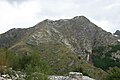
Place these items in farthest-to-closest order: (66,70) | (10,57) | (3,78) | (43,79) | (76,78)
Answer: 1. (66,70)
2. (10,57)
3. (76,78)
4. (3,78)
5. (43,79)

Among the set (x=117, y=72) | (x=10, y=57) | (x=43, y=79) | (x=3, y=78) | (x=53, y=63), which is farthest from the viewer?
(x=53, y=63)

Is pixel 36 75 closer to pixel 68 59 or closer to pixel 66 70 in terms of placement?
pixel 66 70

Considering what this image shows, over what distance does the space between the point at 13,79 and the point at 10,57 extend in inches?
1646

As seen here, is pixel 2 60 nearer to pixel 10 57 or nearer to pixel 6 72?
pixel 6 72

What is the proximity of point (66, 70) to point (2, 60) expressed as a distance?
317 feet

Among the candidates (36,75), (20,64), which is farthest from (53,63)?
(36,75)

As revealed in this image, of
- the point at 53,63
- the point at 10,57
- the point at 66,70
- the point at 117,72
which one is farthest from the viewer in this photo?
the point at 53,63

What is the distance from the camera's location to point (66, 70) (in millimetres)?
179750

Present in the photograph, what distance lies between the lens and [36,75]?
53469 millimetres

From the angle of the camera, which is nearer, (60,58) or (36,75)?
(36,75)

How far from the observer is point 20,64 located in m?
110

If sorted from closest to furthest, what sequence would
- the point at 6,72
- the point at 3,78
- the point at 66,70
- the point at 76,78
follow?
the point at 3,78 < the point at 6,72 < the point at 76,78 < the point at 66,70

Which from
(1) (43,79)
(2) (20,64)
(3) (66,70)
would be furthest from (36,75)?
(3) (66,70)

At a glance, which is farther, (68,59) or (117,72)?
(68,59)
